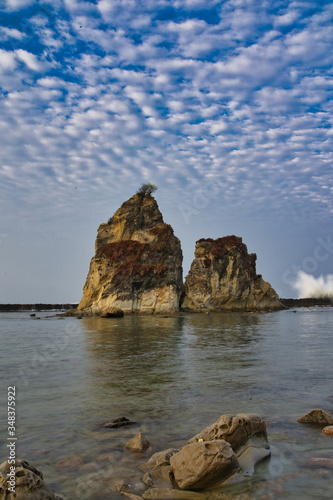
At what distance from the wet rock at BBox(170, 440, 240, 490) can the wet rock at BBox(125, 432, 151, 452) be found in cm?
103

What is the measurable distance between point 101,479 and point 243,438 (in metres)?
2.15

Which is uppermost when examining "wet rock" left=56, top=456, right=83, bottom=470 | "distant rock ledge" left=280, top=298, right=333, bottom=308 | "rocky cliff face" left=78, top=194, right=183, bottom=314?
"rocky cliff face" left=78, top=194, right=183, bottom=314

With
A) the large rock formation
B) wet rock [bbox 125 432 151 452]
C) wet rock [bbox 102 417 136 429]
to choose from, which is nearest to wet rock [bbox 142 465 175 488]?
wet rock [bbox 125 432 151 452]

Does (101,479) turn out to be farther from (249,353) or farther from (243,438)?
(249,353)

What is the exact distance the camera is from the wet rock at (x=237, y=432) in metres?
5.25

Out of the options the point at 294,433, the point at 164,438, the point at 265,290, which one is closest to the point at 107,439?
the point at 164,438

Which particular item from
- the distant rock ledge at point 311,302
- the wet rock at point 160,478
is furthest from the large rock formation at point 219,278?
the distant rock ledge at point 311,302

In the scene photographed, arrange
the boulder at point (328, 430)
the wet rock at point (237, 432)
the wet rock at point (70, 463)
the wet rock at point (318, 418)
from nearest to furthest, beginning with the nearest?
the wet rock at point (70, 463) → the wet rock at point (237, 432) → the boulder at point (328, 430) → the wet rock at point (318, 418)

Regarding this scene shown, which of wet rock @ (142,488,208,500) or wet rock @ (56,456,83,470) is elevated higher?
wet rock @ (142,488,208,500)

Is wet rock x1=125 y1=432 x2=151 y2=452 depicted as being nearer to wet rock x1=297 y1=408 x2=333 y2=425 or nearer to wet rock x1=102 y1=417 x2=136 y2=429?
wet rock x1=102 y1=417 x2=136 y2=429

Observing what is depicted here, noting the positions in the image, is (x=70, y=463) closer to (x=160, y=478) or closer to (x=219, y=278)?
(x=160, y=478)

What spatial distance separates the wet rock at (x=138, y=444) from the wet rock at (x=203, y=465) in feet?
3.39

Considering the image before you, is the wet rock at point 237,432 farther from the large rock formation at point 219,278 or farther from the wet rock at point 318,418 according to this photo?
the large rock formation at point 219,278

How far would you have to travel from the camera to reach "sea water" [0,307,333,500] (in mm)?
4660
